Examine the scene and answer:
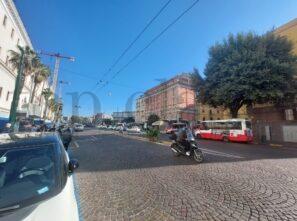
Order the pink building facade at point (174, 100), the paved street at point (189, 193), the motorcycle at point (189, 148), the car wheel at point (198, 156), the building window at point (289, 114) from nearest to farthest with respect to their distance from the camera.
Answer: the paved street at point (189, 193) → the car wheel at point (198, 156) → the motorcycle at point (189, 148) → the building window at point (289, 114) → the pink building facade at point (174, 100)

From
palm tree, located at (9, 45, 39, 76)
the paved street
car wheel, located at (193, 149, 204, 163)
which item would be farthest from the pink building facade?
the paved street

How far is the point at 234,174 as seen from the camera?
6480 millimetres

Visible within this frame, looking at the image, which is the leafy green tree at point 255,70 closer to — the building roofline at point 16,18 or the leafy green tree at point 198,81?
the leafy green tree at point 198,81

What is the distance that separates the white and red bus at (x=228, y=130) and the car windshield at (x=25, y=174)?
20537mm

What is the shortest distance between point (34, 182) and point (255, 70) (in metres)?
21.8

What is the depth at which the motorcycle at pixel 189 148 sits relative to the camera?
8.91 m

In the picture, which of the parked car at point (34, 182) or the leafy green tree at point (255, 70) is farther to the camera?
the leafy green tree at point (255, 70)

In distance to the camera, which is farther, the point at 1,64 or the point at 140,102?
the point at 140,102

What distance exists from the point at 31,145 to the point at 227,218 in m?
3.57

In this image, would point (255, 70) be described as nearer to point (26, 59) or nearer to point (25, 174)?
point (25, 174)

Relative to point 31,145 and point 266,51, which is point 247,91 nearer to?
point 266,51

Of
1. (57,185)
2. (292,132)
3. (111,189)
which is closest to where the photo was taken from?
(57,185)

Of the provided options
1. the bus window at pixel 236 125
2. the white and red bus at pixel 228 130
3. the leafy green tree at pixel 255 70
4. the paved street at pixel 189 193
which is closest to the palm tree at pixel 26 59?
the paved street at pixel 189 193

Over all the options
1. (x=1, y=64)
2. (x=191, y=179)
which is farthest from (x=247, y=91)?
(x=1, y=64)
